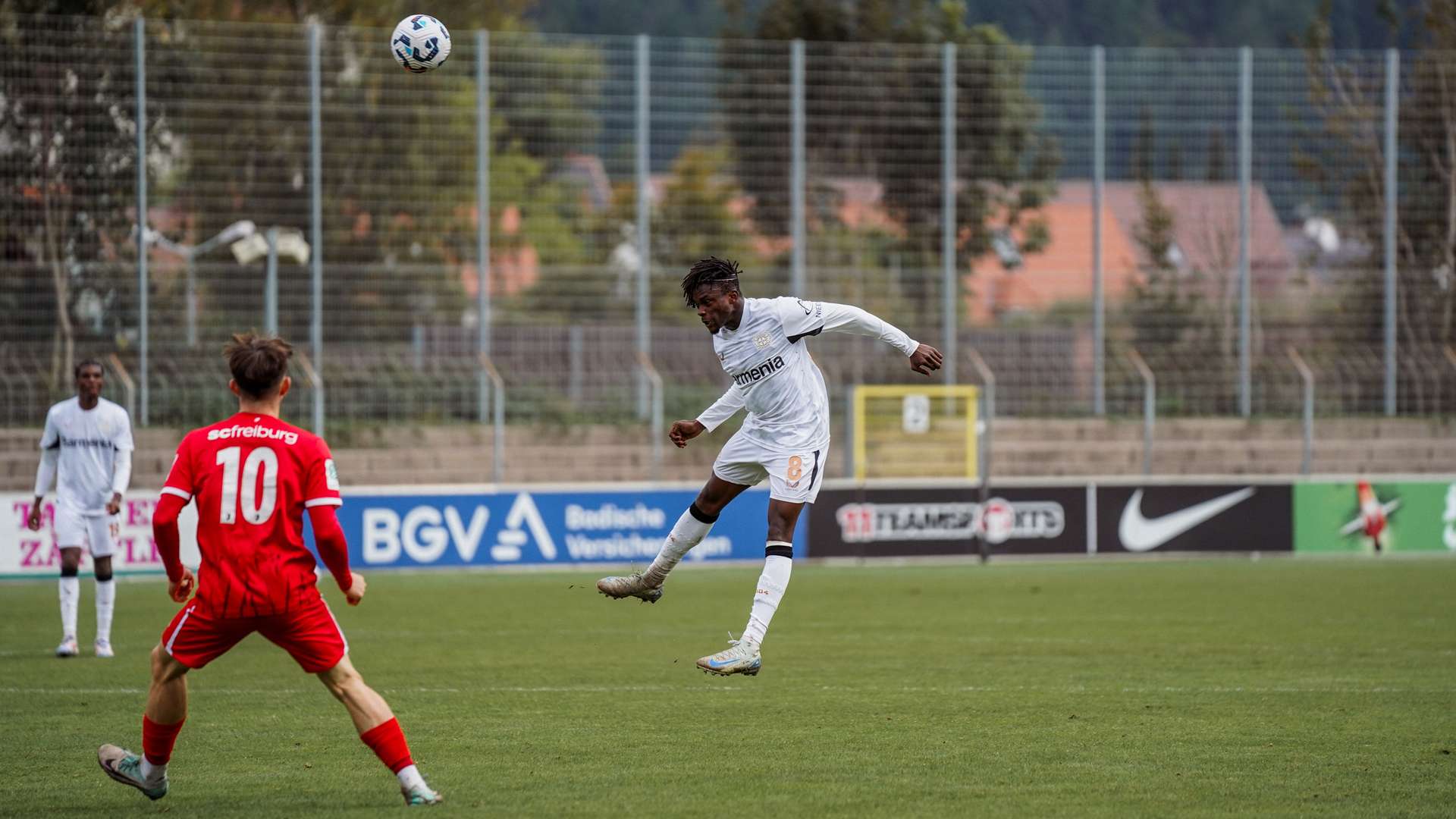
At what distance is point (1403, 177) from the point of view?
31.3 m

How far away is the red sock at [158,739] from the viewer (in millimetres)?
7320

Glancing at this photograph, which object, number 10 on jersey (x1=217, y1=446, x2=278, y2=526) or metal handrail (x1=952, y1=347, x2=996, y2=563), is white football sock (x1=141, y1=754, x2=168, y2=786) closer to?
number 10 on jersey (x1=217, y1=446, x2=278, y2=526)

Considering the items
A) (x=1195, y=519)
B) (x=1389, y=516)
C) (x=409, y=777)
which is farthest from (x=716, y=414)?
(x=1389, y=516)

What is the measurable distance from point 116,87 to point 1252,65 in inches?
797

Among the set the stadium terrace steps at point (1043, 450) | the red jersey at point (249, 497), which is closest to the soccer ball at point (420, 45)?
the red jersey at point (249, 497)

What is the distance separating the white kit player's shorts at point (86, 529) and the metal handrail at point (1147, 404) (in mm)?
16901

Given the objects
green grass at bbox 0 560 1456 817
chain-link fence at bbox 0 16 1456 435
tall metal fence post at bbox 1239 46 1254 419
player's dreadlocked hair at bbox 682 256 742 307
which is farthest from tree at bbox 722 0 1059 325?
player's dreadlocked hair at bbox 682 256 742 307

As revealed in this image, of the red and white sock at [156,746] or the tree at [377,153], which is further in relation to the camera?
the tree at [377,153]

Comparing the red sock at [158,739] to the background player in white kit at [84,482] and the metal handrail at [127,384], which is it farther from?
the metal handrail at [127,384]

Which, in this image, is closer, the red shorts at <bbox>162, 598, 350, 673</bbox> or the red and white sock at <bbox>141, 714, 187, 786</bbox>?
the red shorts at <bbox>162, 598, 350, 673</bbox>

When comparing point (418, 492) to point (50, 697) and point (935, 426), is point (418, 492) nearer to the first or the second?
point (935, 426)

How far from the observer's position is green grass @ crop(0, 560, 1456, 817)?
302 inches

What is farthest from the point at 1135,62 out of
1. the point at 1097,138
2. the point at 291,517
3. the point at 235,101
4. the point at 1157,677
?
the point at 291,517

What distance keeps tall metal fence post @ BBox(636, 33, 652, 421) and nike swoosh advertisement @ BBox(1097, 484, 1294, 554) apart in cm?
761
